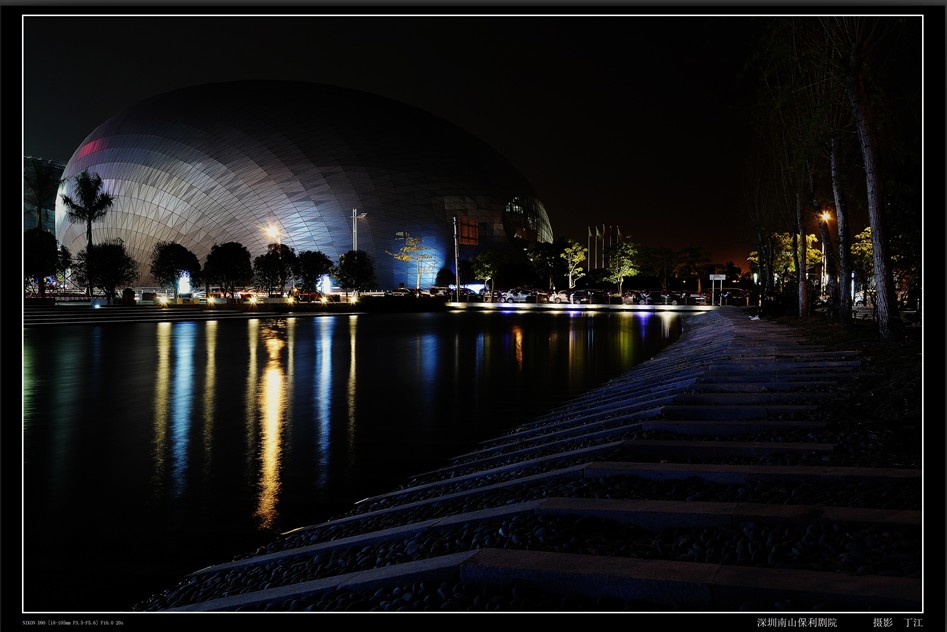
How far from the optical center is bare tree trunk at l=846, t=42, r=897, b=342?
1167 cm

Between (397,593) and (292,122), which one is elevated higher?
(292,122)

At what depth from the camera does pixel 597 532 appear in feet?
13.7

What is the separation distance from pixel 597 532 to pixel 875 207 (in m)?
10.4

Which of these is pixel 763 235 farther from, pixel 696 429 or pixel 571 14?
pixel 571 14

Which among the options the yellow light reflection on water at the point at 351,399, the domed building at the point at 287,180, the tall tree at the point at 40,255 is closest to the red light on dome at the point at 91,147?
the domed building at the point at 287,180

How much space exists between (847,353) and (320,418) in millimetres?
8700

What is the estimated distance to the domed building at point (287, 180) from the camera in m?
87.7

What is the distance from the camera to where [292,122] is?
93000 mm

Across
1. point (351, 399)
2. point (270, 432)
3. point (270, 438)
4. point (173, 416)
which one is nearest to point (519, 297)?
point (351, 399)

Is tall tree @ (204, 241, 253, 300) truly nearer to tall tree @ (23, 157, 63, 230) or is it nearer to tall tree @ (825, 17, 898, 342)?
tall tree @ (23, 157, 63, 230)

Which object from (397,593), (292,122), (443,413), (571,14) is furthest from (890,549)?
(292,122)

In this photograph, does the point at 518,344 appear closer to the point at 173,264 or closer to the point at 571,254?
the point at 173,264

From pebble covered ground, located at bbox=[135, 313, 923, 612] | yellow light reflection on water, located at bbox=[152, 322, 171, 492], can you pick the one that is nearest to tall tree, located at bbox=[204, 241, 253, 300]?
yellow light reflection on water, located at bbox=[152, 322, 171, 492]

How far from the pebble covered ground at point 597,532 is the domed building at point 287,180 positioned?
7957 cm
